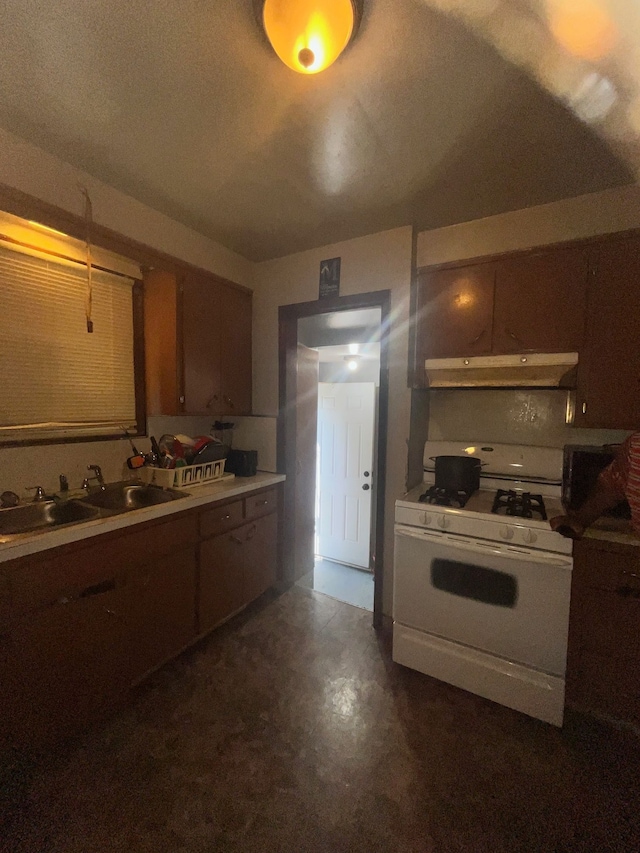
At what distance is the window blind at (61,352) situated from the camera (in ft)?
5.40

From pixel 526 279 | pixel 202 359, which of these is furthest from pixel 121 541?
pixel 526 279

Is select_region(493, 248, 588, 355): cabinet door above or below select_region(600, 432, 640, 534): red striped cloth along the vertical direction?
above

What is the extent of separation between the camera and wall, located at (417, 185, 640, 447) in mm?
1757

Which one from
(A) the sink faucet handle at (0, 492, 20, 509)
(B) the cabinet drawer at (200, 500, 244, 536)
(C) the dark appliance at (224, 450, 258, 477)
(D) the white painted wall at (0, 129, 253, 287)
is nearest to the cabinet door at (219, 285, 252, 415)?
(D) the white painted wall at (0, 129, 253, 287)

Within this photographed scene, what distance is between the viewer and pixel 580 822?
1214 mm

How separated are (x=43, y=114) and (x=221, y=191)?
748 mm

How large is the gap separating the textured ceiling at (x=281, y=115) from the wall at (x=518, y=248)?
0.09 m

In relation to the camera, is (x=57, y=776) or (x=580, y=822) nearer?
(x=580, y=822)

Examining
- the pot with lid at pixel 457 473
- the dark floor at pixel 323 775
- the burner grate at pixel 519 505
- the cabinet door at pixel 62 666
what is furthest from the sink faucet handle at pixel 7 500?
the burner grate at pixel 519 505

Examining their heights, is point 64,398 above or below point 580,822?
above

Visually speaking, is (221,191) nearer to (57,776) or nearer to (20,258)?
(20,258)

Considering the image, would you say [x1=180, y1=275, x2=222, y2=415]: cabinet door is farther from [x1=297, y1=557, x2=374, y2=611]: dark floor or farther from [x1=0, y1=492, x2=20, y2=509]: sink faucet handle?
[x1=297, y1=557, x2=374, y2=611]: dark floor

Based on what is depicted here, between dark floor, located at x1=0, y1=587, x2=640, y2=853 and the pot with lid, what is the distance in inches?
41.6

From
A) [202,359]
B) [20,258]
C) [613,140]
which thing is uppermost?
[613,140]
